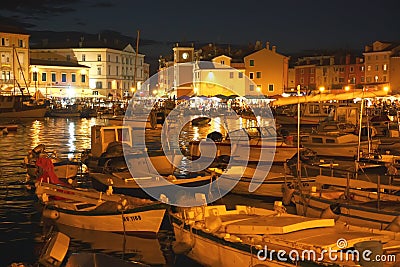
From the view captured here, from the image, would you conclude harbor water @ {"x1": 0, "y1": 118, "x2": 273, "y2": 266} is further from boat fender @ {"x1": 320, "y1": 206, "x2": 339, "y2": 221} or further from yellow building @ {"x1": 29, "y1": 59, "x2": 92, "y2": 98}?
yellow building @ {"x1": 29, "y1": 59, "x2": 92, "y2": 98}

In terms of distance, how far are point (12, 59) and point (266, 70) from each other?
40107 mm

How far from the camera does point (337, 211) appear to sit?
13227 mm

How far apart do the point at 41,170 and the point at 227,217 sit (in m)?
7.51

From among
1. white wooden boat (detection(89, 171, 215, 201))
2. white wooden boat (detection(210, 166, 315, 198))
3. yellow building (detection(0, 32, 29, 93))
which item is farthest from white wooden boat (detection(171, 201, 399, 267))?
yellow building (detection(0, 32, 29, 93))

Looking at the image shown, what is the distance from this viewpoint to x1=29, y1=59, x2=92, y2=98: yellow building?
104 m

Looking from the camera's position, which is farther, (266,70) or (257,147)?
(266,70)

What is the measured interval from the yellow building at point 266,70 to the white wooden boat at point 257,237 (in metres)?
71.8

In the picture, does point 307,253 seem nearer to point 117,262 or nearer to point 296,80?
point 117,262

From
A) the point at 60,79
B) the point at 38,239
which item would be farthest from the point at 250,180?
the point at 60,79

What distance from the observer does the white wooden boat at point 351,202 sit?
12.6 m

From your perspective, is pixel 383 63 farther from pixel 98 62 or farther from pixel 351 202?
pixel 351 202

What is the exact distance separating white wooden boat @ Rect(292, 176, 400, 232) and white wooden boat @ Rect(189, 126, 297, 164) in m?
6.05

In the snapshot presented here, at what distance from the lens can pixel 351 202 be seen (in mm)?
14031

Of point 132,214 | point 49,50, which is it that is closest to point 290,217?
point 132,214
